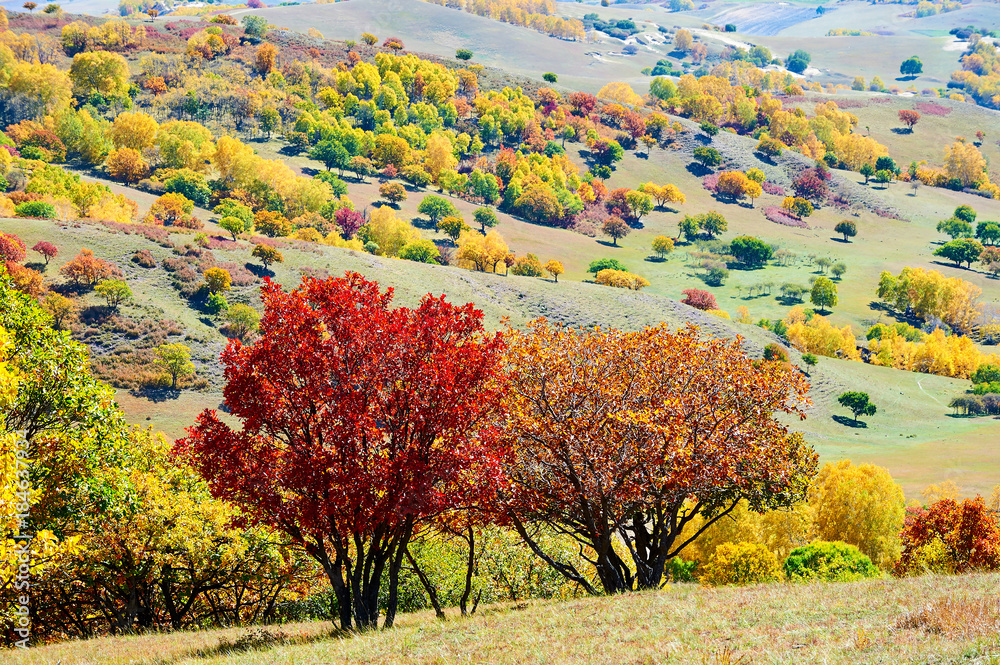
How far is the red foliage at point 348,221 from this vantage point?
15152cm

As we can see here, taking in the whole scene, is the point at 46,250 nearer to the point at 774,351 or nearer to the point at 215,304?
the point at 215,304

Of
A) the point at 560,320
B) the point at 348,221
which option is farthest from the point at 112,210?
the point at 560,320

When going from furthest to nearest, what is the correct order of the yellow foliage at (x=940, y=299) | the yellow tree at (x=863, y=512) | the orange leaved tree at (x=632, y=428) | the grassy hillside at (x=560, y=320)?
the yellow foliage at (x=940, y=299)
the grassy hillside at (x=560, y=320)
the yellow tree at (x=863, y=512)
the orange leaved tree at (x=632, y=428)

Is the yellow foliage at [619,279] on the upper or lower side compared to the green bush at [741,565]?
lower

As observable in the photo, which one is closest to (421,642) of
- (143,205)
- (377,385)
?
(377,385)

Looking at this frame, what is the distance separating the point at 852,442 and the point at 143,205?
11595 centimetres

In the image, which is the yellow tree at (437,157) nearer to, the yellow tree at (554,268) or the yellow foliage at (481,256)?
the yellow foliage at (481,256)

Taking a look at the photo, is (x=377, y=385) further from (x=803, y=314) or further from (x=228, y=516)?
(x=803, y=314)

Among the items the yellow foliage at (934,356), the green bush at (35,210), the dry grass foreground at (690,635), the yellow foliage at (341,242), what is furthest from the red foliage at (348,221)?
the dry grass foreground at (690,635)

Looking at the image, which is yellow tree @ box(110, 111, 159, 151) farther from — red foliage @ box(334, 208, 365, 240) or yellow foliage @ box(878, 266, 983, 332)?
yellow foliage @ box(878, 266, 983, 332)

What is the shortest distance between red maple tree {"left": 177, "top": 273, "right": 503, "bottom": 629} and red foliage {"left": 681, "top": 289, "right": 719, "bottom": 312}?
4966 inches

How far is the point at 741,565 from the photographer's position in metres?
38.2

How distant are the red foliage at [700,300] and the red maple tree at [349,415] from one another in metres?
126

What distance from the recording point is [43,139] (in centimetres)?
15912
